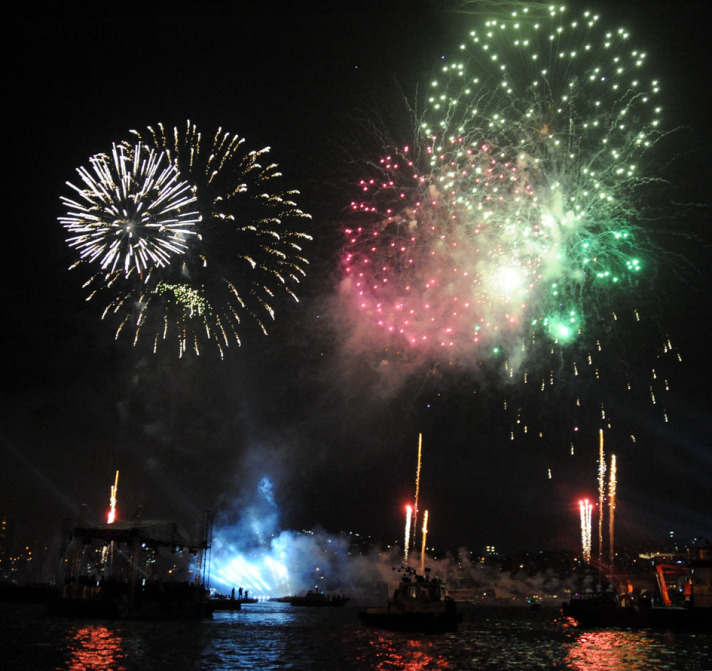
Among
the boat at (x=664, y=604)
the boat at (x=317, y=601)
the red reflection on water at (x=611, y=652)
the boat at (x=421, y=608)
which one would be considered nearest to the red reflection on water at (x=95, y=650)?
the boat at (x=421, y=608)

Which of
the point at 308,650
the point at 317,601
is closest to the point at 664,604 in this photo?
the point at 308,650

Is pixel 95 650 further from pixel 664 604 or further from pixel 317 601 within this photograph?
pixel 317 601

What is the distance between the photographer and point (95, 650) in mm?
28109

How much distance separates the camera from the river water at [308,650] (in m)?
25.8

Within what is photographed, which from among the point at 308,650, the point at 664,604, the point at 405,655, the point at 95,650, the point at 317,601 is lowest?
the point at 317,601

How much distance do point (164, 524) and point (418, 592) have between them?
18749 millimetres

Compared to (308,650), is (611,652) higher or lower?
higher

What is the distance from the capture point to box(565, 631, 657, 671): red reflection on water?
2760cm

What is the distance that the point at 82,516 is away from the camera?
158ft

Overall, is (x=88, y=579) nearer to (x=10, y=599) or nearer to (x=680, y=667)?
(x=680, y=667)

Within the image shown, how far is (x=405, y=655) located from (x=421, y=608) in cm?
1247

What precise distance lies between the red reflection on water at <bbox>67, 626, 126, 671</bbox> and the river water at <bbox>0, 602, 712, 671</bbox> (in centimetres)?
4

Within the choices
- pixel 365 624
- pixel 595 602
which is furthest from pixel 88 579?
pixel 595 602

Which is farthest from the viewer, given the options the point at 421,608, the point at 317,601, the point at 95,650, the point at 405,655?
the point at 317,601
